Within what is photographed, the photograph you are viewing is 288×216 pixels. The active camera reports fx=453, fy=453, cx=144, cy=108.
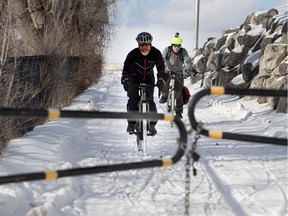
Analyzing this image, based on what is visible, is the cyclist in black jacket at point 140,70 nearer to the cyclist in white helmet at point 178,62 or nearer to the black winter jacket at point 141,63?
the black winter jacket at point 141,63

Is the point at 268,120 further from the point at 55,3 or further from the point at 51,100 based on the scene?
the point at 55,3

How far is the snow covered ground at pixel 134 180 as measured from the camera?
4828 mm

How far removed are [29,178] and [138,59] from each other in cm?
536

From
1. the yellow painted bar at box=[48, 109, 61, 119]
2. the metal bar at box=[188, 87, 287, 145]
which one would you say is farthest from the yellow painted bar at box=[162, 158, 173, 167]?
the yellow painted bar at box=[48, 109, 61, 119]

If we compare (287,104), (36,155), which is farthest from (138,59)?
(287,104)

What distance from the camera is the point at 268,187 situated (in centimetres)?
570

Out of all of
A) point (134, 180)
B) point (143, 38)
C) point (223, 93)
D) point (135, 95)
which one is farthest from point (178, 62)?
point (223, 93)

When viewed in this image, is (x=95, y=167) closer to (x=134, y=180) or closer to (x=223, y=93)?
(x=223, y=93)

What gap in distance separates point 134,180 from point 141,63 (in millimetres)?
2584

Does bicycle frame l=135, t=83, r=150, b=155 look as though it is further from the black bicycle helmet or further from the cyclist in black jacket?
the black bicycle helmet

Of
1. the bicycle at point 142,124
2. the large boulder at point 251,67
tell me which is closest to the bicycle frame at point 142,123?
the bicycle at point 142,124

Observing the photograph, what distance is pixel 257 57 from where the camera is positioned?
17016 millimetres

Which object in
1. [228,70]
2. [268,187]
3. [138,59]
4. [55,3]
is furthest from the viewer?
[228,70]

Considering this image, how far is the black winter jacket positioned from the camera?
25.9ft
